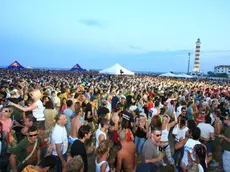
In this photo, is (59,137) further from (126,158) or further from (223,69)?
(223,69)

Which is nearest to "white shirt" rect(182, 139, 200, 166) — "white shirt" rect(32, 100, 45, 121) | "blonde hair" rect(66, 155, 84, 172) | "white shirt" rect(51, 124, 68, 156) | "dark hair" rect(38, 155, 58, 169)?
"blonde hair" rect(66, 155, 84, 172)

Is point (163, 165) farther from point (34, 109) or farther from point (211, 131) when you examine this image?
point (34, 109)

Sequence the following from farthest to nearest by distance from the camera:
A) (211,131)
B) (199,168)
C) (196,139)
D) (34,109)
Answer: (34,109) < (211,131) < (196,139) < (199,168)

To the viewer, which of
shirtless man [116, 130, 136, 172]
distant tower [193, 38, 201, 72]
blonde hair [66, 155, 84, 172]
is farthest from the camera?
distant tower [193, 38, 201, 72]

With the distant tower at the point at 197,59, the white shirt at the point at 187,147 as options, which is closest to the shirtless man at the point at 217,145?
the white shirt at the point at 187,147

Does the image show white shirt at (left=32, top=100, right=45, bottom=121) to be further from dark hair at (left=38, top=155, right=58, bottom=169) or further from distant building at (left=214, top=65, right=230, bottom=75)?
distant building at (left=214, top=65, right=230, bottom=75)

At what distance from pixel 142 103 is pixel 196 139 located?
492 cm

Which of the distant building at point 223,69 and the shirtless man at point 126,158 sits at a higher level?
the distant building at point 223,69

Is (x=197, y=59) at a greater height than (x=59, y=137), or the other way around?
(x=197, y=59)

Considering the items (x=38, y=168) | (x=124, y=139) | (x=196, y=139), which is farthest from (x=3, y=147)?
(x=196, y=139)

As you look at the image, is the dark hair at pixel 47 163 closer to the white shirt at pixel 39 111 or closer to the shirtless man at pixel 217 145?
the white shirt at pixel 39 111

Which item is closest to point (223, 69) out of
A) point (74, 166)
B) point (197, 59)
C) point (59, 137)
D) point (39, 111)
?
point (197, 59)

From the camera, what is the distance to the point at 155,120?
15.2 feet

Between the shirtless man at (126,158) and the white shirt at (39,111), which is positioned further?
the white shirt at (39,111)
